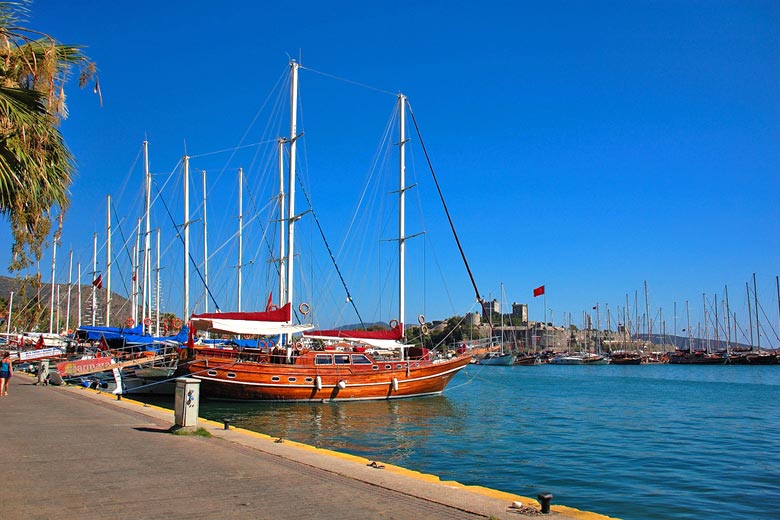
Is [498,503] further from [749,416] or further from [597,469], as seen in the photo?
[749,416]

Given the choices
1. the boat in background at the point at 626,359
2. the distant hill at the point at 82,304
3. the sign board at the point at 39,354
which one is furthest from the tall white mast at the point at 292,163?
the boat in background at the point at 626,359

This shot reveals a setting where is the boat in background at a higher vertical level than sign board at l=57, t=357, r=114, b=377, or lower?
lower

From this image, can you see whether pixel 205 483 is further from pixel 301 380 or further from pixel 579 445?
pixel 301 380

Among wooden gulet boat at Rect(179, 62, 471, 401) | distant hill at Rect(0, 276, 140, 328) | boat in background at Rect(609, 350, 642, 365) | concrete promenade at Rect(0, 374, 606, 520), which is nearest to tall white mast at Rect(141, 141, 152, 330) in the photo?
distant hill at Rect(0, 276, 140, 328)

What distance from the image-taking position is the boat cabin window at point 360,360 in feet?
119

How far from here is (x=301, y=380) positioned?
1339 inches

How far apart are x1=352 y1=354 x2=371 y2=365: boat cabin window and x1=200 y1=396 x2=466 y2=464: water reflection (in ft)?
7.63

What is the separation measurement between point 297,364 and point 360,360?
3.94 metres

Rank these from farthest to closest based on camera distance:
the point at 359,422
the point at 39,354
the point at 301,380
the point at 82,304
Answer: the point at 82,304 → the point at 39,354 → the point at 301,380 → the point at 359,422

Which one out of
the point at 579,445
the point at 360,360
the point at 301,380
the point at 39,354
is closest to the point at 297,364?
the point at 301,380

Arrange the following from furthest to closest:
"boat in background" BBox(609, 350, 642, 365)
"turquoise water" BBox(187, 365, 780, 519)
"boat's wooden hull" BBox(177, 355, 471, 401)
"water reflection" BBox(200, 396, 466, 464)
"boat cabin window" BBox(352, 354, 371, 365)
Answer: "boat in background" BBox(609, 350, 642, 365) < "boat cabin window" BBox(352, 354, 371, 365) < "boat's wooden hull" BBox(177, 355, 471, 401) < "water reflection" BBox(200, 396, 466, 464) < "turquoise water" BBox(187, 365, 780, 519)

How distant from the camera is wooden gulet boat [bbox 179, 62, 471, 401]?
33.0 m

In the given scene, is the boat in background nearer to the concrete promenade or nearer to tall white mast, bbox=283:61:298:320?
tall white mast, bbox=283:61:298:320

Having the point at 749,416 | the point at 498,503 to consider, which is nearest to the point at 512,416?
the point at 749,416
